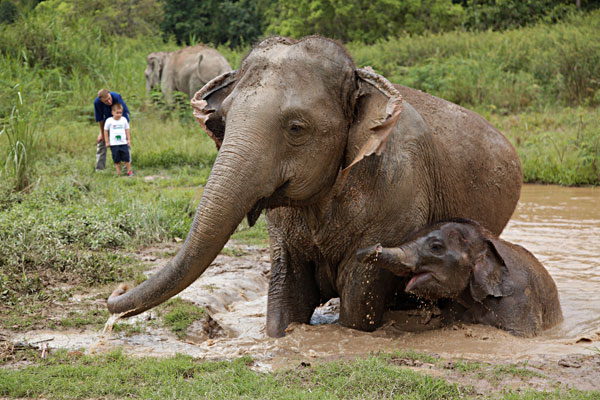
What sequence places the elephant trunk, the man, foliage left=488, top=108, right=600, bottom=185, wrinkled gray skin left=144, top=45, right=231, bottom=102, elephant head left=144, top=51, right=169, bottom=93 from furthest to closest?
elephant head left=144, top=51, right=169, bottom=93, wrinkled gray skin left=144, top=45, right=231, bottom=102, the man, foliage left=488, top=108, right=600, bottom=185, the elephant trunk

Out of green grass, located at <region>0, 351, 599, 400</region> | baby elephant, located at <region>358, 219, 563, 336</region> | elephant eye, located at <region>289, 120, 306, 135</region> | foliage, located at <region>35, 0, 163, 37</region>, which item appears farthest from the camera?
foliage, located at <region>35, 0, 163, 37</region>

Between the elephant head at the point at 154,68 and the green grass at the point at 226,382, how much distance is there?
1748 centimetres

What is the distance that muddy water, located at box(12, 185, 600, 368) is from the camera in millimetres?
5391

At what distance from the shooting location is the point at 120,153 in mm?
14180

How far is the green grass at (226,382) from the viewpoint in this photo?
164 inches

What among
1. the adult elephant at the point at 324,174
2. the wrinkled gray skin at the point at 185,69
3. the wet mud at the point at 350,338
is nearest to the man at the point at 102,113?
the wrinkled gray skin at the point at 185,69

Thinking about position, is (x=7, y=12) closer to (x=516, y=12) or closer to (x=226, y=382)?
(x=516, y=12)

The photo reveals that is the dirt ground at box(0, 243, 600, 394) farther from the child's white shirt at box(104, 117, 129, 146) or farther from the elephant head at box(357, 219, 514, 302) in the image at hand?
the child's white shirt at box(104, 117, 129, 146)

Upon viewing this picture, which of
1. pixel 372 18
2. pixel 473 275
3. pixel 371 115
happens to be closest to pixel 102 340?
pixel 371 115

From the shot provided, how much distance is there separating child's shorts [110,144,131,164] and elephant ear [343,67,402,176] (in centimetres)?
957

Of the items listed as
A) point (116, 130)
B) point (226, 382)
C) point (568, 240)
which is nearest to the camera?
point (226, 382)

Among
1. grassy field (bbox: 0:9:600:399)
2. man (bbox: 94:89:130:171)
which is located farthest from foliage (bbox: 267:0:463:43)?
man (bbox: 94:89:130:171)

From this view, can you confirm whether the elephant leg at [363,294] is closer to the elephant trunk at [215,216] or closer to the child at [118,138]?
the elephant trunk at [215,216]

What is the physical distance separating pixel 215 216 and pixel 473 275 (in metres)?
2.26
